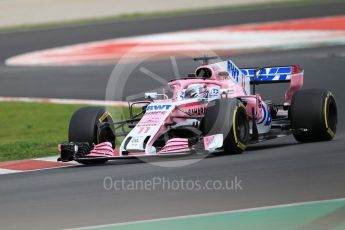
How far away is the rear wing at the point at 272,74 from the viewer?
1461 centimetres

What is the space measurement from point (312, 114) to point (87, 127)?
313 cm

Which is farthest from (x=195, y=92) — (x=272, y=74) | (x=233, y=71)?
(x=272, y=74)

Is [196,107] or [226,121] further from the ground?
[196,107]

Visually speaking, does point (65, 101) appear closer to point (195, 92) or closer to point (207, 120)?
point (195, 92)

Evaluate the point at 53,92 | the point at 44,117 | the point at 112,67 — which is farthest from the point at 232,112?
the point at 112,67

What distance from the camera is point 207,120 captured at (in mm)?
12352

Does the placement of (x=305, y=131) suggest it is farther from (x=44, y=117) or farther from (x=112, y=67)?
(x=112, y=67)

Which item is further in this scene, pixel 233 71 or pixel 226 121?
pixel 233 71

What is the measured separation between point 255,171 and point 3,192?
Result: 281 cm

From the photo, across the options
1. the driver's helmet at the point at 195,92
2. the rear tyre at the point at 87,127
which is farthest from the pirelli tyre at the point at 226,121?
the rear tyre at the point at 87,127

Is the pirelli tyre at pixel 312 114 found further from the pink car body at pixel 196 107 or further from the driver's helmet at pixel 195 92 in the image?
the driver's helmet at pixel 195 92

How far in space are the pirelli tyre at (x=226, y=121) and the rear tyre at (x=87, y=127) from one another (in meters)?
1.48

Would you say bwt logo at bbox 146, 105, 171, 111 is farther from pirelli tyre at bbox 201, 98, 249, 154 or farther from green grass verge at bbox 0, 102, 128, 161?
green grass verge at bbox 0, 102, 128, 161

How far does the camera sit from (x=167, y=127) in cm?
1249
